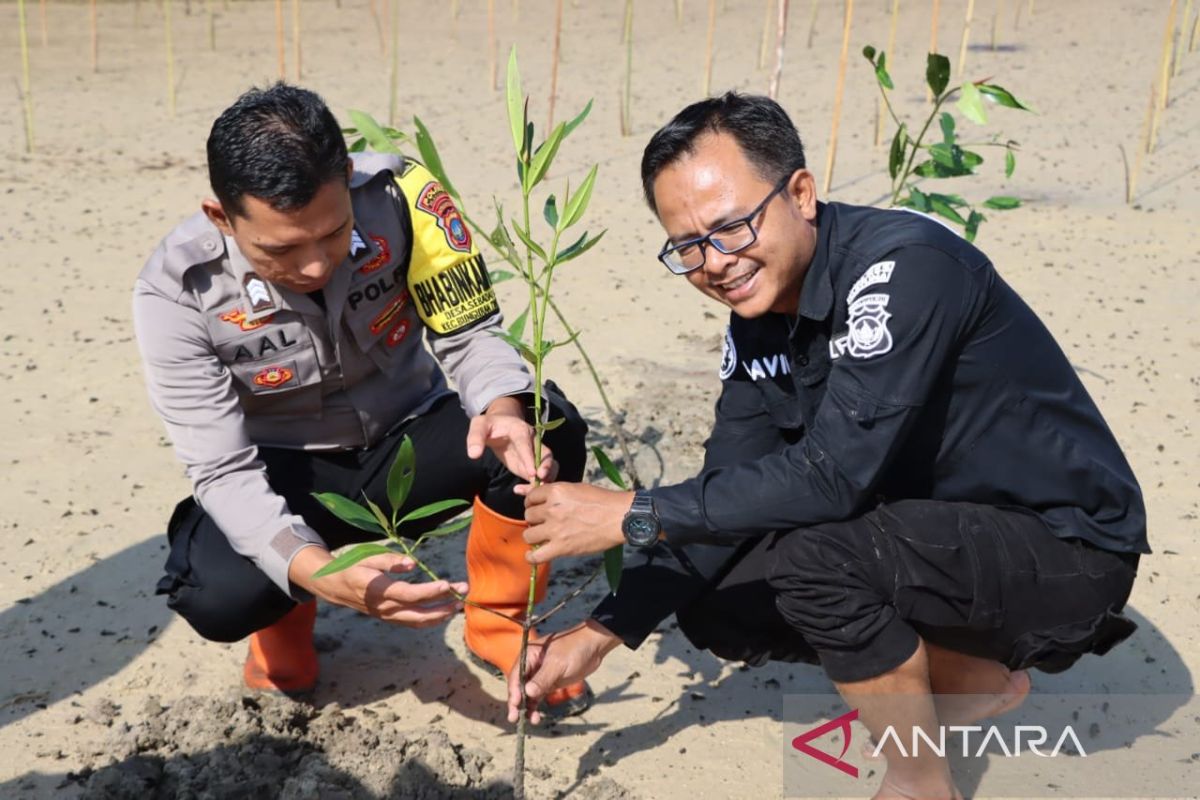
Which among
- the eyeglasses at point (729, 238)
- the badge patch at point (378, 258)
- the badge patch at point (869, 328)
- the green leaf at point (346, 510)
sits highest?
the eyeglasses at point (729, 238)

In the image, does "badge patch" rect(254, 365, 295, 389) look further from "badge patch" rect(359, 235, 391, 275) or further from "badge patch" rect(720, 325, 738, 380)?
"badge patch" rect(720, 325, 738, 380)

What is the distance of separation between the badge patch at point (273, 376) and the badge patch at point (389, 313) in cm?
18

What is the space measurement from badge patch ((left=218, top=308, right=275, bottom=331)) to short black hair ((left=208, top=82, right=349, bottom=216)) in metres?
0.28

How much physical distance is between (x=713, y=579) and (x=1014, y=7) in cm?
961

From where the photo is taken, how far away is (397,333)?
2520mm

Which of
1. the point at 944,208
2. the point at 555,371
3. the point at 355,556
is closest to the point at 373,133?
the point at 355,556

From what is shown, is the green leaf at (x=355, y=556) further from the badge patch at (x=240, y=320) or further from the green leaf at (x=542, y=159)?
the badge patch at (x=240, y=320)

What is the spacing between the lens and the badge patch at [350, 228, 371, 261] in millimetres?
2365

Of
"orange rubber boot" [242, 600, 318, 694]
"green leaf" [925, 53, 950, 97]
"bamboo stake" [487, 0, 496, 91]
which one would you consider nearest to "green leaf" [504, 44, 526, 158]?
"orange rubber boot" [242, 600, 318, 694]

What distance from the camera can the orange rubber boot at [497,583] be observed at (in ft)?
7.63

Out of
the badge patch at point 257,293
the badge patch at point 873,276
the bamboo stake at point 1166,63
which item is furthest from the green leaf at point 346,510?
the bamboo stake at point 1166,63

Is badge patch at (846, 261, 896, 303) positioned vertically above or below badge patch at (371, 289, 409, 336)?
above

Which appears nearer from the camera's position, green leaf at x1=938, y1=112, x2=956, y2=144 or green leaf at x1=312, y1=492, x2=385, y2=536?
green leaf at x1=312, y1=492, x2=385, y2=536

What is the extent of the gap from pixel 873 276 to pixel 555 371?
2.18 meters
